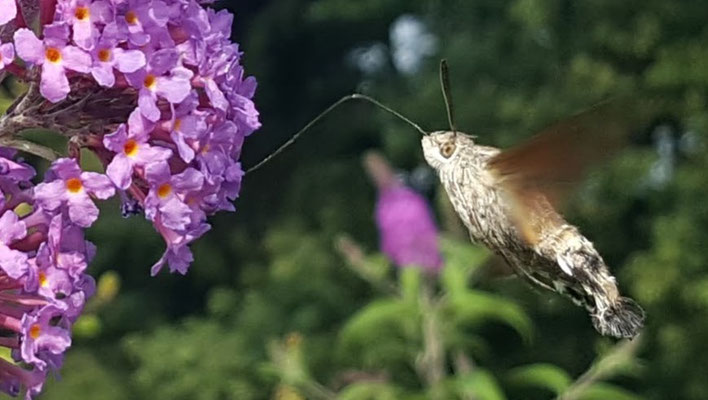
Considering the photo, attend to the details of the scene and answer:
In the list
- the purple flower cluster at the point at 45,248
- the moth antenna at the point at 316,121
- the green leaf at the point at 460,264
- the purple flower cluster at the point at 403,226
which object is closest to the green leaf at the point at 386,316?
the green leaf at the point at 460,264

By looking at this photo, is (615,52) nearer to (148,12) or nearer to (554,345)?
(554,345)

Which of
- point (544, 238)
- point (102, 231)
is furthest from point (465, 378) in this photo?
point (102, 231)

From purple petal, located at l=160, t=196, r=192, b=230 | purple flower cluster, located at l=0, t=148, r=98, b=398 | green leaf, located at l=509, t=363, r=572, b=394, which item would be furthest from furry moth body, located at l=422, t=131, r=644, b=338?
green leaf, located at l=509, t=363, r=572, b=394

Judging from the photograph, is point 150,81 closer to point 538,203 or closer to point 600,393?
point 538,203

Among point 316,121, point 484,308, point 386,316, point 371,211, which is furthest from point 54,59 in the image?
point 371,211

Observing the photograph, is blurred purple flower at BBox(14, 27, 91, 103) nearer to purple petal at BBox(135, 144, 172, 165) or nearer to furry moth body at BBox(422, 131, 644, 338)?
purple petal at BBox(135, 144, 172, 165)
